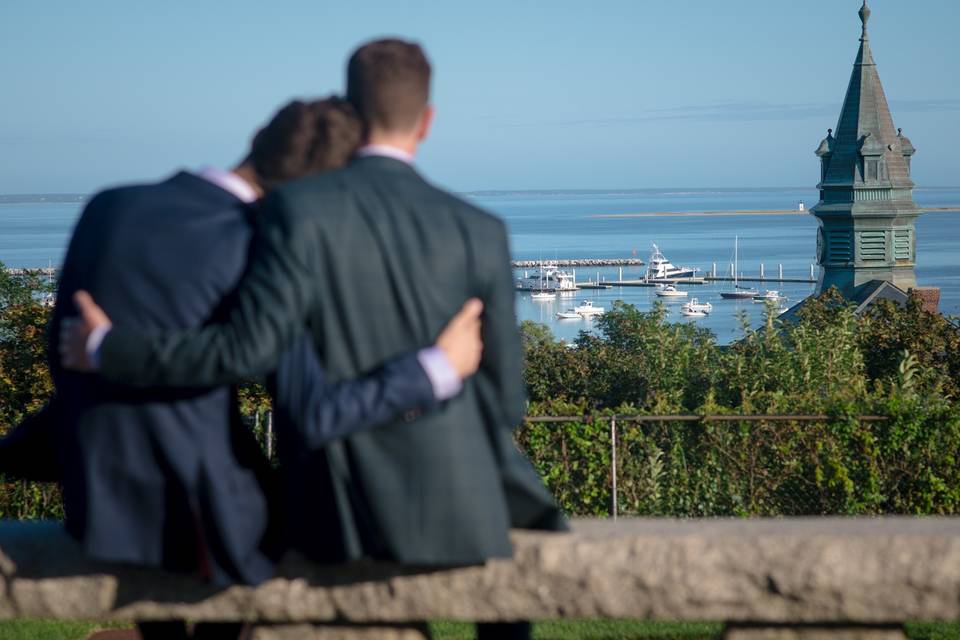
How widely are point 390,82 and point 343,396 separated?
770 mm

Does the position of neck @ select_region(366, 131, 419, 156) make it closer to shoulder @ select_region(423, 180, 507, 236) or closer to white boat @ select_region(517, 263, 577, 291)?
shoulder @ select_region(423, 180, 507, 236)

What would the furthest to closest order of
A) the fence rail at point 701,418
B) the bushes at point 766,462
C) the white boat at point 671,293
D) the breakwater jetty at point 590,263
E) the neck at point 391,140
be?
the breakwater jetty at point 590,263 < the white boat at point 671,293 < the bushes at point 766,462 < the fence rail at point 701,418 < the neck at point 391,140

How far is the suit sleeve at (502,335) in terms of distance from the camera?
3.00 meters

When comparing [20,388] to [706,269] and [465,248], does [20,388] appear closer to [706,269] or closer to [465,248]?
[465,248]

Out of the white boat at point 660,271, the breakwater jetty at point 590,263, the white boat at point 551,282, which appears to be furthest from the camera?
the breakwater jetty at point 590,263

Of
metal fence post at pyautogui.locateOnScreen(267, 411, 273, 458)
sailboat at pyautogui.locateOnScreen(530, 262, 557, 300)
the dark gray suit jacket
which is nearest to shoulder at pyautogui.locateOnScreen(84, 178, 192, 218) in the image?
the dark gray suit jacket

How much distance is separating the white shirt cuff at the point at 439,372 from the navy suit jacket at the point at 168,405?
0.02 meters

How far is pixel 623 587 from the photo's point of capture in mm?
3162

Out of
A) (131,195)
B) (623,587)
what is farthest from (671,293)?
(131,195)


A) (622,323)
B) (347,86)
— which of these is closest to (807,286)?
(622,323)

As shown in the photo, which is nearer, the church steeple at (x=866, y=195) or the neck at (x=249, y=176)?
the neck at (x=249, y=176)

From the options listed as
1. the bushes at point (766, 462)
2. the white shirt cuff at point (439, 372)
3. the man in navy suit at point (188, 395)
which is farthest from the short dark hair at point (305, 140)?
the bushes at point (766, 462)

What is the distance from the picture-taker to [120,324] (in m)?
2.96

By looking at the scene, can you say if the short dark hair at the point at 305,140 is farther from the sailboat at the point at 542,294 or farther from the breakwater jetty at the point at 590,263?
the breakwater jetty at the point at 590,263
